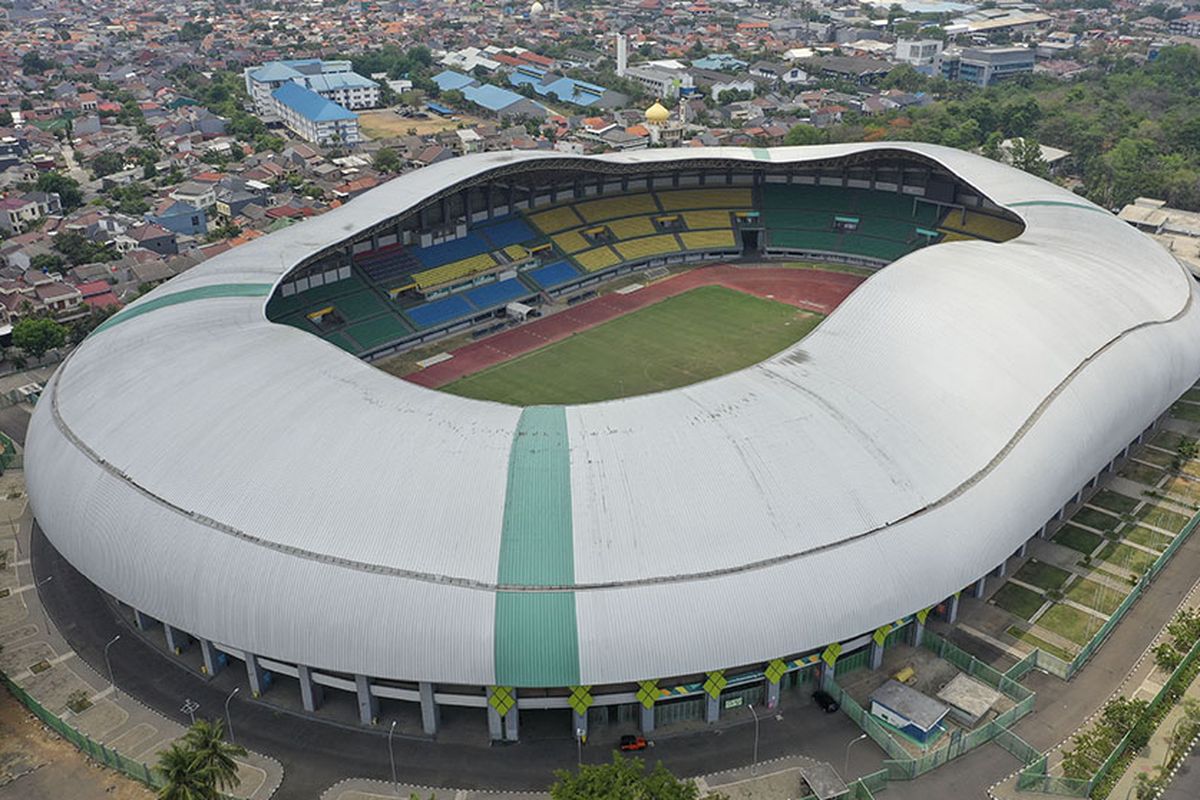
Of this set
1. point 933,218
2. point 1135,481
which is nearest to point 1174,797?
point 1135,481

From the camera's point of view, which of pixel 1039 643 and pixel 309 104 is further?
pixel 309 104

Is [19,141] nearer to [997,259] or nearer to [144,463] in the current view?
[144,463]

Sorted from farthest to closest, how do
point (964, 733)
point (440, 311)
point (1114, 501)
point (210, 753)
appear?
1. point (440, 311)
2. point (1114, 501)
3. point (964, 733)
4. point (210, 753)

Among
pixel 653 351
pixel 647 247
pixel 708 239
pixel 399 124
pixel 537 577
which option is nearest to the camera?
pixel 537 577

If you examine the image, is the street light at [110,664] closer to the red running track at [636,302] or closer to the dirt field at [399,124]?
the red running track at [636,302]

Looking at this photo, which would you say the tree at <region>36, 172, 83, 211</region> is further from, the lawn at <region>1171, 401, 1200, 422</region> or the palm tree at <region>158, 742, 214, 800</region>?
the lawn at <region>1171, 401, 1200, 422</region>

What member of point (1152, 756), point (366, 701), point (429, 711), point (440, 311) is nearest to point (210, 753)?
point (366, 701)

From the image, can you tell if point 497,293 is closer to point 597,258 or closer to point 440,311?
point 440,311

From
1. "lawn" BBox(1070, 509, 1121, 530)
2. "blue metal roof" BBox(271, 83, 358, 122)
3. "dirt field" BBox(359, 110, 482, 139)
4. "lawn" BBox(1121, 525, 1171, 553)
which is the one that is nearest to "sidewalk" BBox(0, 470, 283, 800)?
"lawn" BBox(1070, 509, 1121, 530)
